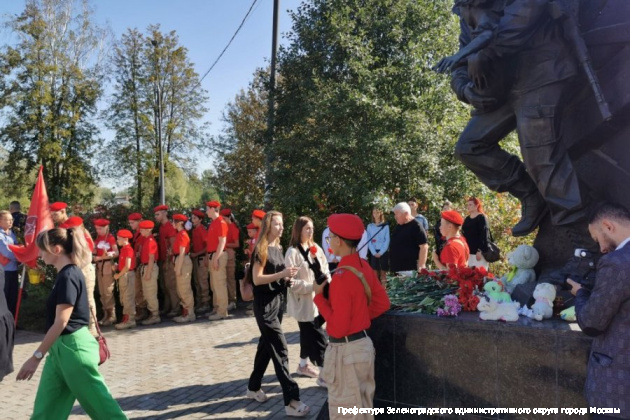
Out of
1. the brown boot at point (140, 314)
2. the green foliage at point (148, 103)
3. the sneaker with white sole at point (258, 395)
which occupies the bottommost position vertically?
the sneaker with white sole at point (258, 395)

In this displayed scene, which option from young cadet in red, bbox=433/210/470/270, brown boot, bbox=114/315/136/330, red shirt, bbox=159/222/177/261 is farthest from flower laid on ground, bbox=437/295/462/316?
red shirt, bbox=159/222/177/261

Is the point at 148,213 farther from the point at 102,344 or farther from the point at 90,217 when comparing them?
the point at 102,344

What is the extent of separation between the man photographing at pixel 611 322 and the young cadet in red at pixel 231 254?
8.36m

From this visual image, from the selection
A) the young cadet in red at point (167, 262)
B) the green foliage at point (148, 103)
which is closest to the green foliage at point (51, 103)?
the green foliage at point (148, 103)

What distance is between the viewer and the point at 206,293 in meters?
10.6

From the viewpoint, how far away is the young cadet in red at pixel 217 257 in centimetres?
951

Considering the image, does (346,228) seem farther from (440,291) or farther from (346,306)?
(440,291)

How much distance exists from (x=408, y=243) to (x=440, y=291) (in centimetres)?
356

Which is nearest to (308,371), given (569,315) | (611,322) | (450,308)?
(450,308)

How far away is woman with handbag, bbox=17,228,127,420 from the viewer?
3678 mm

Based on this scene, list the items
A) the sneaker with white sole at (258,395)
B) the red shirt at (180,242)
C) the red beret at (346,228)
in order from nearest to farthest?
the red beret at (346,228) < the sneaker with white sole at (258,395) < the red shirt at (180,242)

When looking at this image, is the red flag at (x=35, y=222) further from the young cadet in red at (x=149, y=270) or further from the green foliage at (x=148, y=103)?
the green foliage at (x=148, y=103)

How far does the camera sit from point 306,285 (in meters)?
5.57

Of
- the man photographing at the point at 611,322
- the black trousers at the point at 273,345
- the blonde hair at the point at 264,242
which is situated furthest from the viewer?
the blonde hair at the point at 264,242
